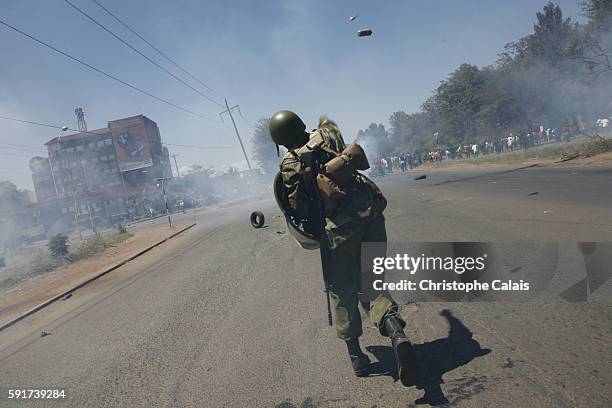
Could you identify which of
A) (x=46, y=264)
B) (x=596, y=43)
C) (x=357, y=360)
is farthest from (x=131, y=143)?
(x=357, y=360)

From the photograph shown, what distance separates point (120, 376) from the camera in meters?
3.45

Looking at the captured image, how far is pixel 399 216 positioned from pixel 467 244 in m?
3.80

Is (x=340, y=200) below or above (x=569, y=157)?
above

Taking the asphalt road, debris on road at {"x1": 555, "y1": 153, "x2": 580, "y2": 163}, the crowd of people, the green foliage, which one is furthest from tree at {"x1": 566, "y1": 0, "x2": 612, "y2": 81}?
the asphalt road

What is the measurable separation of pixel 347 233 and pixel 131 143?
63.5 m

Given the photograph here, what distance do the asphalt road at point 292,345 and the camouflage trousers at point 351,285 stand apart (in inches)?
14.8

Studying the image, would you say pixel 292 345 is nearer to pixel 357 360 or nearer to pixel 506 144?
pixel 357 360

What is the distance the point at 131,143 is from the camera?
59.8m

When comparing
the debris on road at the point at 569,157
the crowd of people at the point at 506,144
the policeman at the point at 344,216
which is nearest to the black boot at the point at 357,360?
the policeman at the point at 344,216

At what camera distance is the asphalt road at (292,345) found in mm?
2426

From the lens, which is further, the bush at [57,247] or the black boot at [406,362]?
the bush at [57,247]

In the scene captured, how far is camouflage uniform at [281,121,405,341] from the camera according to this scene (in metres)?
2.67

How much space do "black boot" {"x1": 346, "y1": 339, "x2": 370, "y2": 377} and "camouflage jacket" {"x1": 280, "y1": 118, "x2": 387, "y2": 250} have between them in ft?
2.20

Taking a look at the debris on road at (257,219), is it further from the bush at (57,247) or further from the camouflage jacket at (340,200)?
the bush at (57,247)
